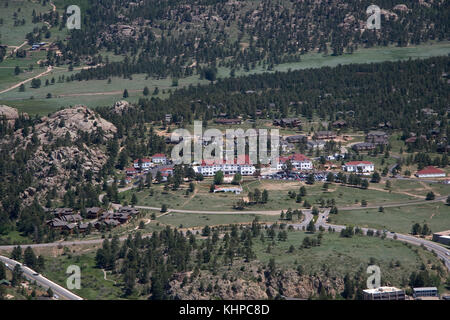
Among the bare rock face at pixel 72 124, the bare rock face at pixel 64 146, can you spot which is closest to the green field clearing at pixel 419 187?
the bare rock face at pixel 64 146

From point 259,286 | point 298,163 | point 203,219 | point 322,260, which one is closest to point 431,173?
point 298,163

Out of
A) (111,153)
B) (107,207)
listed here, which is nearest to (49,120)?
(111,153)

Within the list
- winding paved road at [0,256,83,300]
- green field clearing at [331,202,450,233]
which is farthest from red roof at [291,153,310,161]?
winding paved road at [0,256,83,300]

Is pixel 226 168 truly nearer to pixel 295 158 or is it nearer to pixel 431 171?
pixel 295 158

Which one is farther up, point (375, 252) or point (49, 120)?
point (49, 120)

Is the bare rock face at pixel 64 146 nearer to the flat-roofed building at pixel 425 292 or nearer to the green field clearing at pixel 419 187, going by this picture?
the green field clearing at pixel 419 187

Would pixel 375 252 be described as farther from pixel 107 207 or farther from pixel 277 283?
pixel 107 207

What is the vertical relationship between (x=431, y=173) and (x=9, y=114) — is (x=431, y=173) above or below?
below
